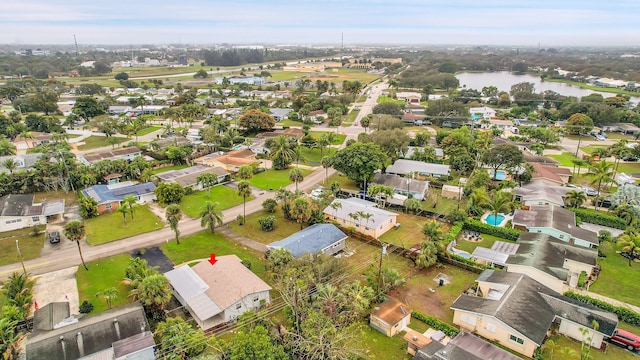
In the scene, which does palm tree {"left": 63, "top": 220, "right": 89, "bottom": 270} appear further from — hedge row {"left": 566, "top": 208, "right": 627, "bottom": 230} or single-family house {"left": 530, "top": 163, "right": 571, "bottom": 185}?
single-family house {"left": 530, "top": 163, "right": 571, "bottom": 185}

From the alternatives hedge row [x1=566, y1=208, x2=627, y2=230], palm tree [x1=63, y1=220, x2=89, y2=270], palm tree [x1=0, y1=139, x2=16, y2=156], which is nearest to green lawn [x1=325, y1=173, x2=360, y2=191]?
hedge row [x1=566, y1=208, x2=627, y2=230]

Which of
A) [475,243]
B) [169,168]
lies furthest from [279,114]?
[475,243]

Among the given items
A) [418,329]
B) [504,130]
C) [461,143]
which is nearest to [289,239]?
[418,329]

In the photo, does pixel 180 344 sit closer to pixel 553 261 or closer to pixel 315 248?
pixel 315 248

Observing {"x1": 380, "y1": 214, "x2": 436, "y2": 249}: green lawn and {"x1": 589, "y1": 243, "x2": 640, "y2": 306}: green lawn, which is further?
{"x1": 380, "y1": 214, "x2": 436, "y2": 249}: green lawn

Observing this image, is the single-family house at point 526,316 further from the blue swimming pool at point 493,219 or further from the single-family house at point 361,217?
the blue swimming pool at point 493,219

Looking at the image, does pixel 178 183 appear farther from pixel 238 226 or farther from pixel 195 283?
pixel 195 283
